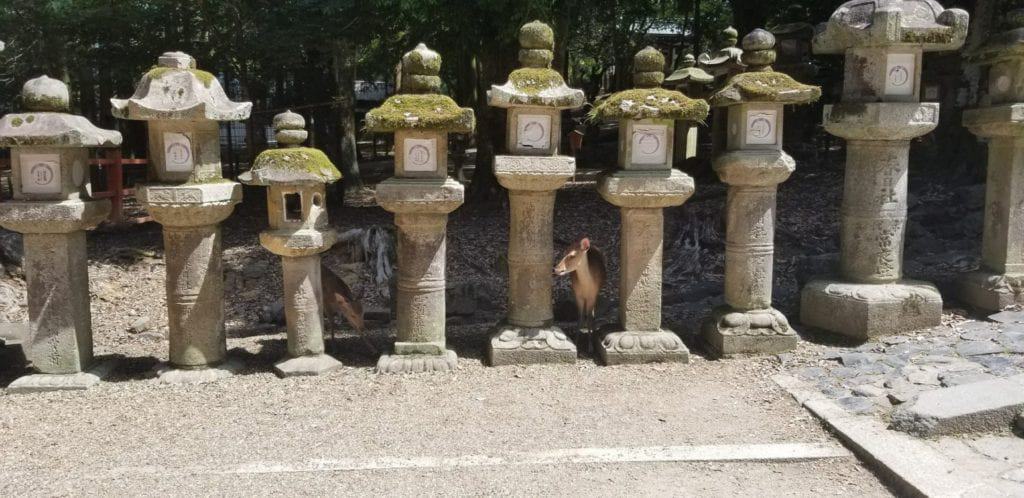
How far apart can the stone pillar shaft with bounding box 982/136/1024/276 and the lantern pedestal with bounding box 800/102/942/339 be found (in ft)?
2.83

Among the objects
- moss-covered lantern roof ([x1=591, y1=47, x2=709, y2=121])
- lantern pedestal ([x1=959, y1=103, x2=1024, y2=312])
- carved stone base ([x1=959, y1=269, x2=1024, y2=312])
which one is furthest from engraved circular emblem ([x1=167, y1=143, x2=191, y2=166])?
carved stone base ([x1=959, y1=269, x2=1024, y2=312])

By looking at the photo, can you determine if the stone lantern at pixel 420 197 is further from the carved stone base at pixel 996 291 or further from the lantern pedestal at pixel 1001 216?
the carved stone base at pixel 996 291

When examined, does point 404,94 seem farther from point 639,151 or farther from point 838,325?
point 838,325

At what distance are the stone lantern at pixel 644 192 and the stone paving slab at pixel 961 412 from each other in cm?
180

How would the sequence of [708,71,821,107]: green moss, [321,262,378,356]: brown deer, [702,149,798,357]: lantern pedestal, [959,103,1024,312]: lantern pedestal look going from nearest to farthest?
[708,71,821,107]: green moss → [702,149,798,357]: lantern pedestal → [321,262,378,356]: brown deer → [959,103,1024,312]: lantern pedestal

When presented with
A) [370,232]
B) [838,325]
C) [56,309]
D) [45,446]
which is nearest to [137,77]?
[370,232]

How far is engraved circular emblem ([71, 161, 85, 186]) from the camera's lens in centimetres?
585

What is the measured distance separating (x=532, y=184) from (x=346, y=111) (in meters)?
8.36

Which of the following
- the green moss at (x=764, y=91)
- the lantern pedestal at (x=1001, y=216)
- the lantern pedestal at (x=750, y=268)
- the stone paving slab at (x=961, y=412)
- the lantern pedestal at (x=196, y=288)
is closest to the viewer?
the stone paving slab at (x=961, y=412)

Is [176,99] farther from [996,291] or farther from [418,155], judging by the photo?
[996,291]

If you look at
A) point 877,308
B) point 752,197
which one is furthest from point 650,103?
point 877,308

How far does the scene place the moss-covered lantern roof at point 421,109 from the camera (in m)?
5.77

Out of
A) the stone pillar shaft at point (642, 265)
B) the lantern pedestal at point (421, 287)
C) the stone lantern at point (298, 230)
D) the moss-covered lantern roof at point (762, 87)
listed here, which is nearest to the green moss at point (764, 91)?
the moss-covered lantern roof at point (762, 87)

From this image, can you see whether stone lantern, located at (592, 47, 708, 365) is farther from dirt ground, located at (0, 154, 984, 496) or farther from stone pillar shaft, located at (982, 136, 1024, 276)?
stone pillar shaft, located at (982, 136, 1024, 276)
